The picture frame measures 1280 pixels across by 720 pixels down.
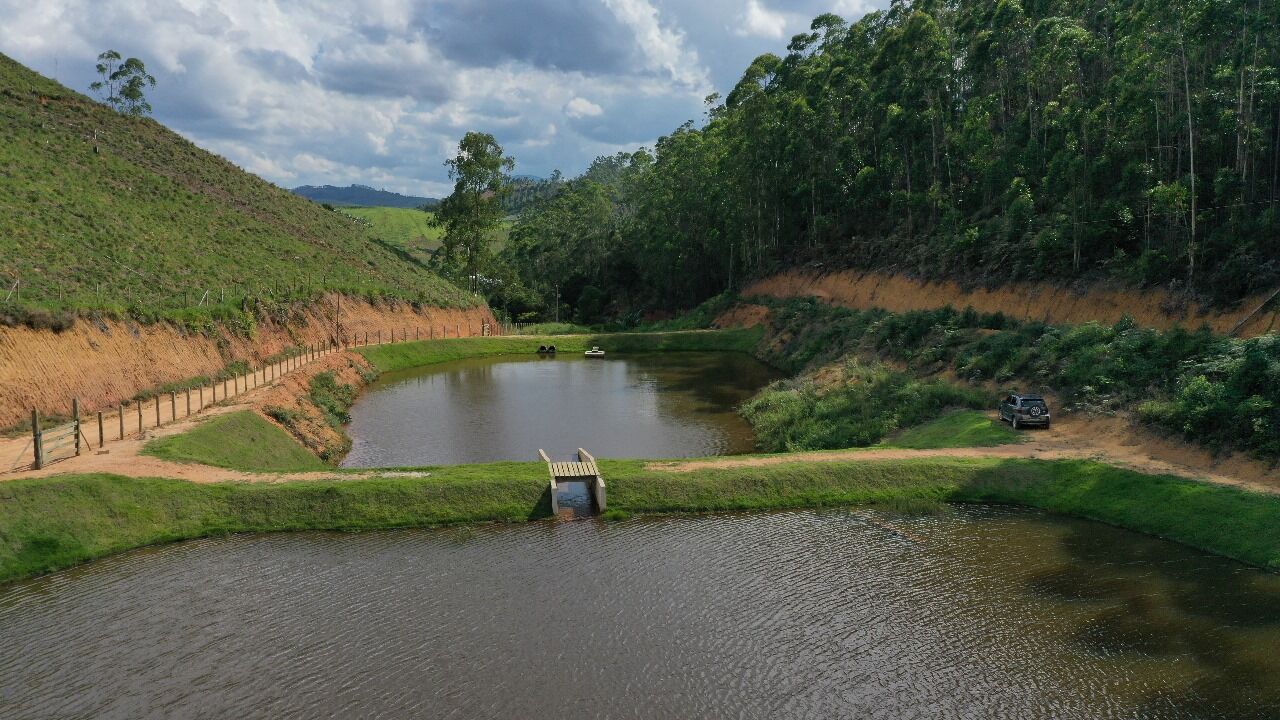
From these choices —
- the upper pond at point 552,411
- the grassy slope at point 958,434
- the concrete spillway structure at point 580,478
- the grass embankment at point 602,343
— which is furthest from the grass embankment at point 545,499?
the grass embankment at point 602,343

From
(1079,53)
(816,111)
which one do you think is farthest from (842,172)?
(1079,53)

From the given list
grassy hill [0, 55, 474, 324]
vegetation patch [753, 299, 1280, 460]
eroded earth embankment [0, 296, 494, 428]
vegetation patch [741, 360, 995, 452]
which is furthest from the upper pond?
grassy hill [0, 55, 474, 324]

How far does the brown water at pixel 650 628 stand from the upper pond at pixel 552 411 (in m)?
13.3

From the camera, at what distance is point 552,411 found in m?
48.2

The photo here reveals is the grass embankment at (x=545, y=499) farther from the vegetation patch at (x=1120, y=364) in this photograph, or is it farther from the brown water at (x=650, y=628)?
the vegetation patch at (x=1120, y=364)

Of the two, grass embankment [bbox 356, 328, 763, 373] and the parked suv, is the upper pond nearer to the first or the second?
grass embankment [bbox 356, 328, 763, 373]

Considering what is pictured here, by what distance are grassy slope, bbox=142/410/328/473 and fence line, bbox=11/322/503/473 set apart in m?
1.94

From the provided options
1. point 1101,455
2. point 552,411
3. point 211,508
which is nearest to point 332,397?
point 552,411

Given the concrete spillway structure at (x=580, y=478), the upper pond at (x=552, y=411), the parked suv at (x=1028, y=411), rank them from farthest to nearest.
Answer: the upper pond at (x=552, y=411), the parked suv at (x=1028, y=411), the concrete spillway structure at (x=580, y=478)

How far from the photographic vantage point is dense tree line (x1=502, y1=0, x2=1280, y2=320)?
40.8 meters

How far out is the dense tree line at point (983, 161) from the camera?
40.8 meters

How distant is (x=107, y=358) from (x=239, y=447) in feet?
37.9

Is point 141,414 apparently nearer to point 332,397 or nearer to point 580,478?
point 332,397

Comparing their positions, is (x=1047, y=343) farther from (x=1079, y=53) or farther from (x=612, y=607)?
(x=612, y=607)
